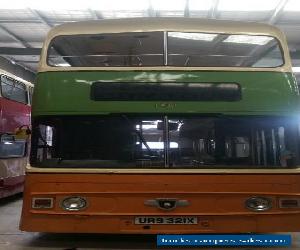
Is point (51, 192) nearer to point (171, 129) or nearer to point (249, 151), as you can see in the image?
point (171, 129)

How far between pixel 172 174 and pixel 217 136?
822 mm

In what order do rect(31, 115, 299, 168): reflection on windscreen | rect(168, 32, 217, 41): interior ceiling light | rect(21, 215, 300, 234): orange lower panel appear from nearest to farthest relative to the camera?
Result: rect(21, 215, 300, 234): orange lower panel
rect(31, 115, 299, 168): reflection on windscreen
rect(168, 32, 217, 41): interior ceiling light

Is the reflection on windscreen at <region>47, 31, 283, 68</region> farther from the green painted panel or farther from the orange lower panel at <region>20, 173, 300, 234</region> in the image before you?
the orange lower panel at <region>20, 173, 300, 234</region>

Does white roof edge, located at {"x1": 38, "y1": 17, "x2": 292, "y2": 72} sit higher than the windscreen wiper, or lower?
higher

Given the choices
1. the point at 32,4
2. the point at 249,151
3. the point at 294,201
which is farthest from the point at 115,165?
the point at 32,4

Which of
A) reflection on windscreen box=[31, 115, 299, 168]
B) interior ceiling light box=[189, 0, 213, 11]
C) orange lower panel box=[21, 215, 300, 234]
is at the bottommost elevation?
orange lower panel box=[21, 215, 300, 234]

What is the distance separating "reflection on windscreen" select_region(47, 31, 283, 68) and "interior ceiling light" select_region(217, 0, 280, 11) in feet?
14.4

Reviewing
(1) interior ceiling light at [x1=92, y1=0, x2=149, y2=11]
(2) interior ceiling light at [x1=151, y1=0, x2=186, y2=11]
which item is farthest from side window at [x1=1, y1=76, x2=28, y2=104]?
(2) interior ceiling light at [x1=151, y1=0, x2=186, y2=11]

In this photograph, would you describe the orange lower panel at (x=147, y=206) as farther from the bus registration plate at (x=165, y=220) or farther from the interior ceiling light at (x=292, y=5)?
the interior ceiling light at (x=292, y=5)

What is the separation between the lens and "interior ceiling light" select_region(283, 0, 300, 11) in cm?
1038

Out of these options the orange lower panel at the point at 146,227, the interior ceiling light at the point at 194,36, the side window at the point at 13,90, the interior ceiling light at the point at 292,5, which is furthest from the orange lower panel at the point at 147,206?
the interior ceiling light at the point at 292,5

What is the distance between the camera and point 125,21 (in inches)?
255

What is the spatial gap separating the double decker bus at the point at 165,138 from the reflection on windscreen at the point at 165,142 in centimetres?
1

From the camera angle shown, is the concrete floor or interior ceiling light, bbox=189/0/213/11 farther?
interior ceiling light, bbox=189/0/213/11
